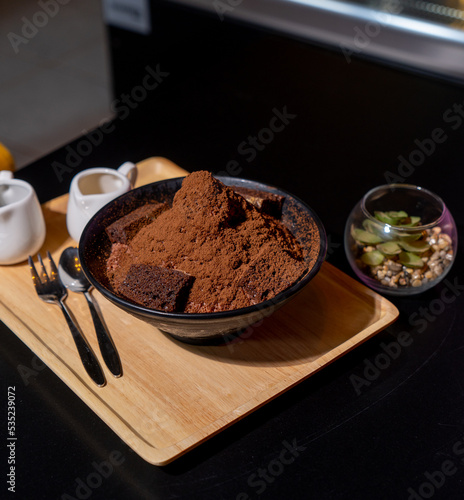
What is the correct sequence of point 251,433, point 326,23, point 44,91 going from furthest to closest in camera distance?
point 44,91, point 326,23, point 251,433

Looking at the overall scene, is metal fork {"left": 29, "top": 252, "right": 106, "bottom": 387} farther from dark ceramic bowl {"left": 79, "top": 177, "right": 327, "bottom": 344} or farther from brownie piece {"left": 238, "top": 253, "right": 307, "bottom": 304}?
brownie piece {"left": 238, "top": 253, "right": 307, "bottom": 304}

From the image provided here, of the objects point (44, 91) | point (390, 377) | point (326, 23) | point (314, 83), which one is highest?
point (326, 23)

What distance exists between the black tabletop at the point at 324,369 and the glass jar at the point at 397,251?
42mm

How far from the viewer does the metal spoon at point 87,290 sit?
0.93 m

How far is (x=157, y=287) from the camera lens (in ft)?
2.83

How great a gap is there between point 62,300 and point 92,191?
24cm

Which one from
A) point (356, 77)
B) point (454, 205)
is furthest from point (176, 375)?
point (356, 77)

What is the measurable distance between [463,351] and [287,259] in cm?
34

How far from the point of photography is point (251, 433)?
2.85ft

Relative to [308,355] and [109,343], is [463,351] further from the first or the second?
[109,343]

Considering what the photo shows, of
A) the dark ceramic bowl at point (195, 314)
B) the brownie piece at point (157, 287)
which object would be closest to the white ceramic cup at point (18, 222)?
the dark ceramic bowl at point (195, 314)

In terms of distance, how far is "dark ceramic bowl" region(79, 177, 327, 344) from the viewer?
0.83 m

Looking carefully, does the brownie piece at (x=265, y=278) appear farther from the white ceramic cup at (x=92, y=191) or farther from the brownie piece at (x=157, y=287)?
the white ceramic cup at (x=92, y=191)

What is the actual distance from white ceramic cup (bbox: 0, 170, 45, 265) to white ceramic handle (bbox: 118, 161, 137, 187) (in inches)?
7.1
